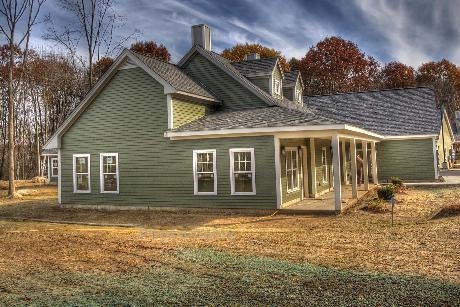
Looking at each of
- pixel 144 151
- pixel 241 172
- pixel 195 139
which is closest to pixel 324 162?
pixel 241 172

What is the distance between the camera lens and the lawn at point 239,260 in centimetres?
625

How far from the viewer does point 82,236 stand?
1202 centimetres

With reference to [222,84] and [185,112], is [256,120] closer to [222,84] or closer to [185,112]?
[185,112]

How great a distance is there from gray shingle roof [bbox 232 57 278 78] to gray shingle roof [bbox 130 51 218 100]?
2.67 m

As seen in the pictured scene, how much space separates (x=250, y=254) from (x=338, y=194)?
6.48m

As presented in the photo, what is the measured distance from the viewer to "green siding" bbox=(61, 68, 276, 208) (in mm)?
15859

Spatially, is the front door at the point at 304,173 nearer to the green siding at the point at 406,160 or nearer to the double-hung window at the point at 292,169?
the double-hung window at the point at 292,169

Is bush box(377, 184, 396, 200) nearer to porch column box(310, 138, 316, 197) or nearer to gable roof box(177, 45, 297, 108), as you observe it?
A: porch column box(310, 138, 316, 197)

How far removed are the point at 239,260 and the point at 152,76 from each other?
35.7ft

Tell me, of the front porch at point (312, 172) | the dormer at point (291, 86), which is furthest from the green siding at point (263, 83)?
the dormer at point (291, 86)

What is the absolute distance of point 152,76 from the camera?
56.6 ft

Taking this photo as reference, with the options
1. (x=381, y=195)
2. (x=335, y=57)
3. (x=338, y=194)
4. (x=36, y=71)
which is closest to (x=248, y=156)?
(x=338, y=194)

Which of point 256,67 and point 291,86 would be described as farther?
point 291,86

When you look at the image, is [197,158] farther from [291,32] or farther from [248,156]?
[291,32]
